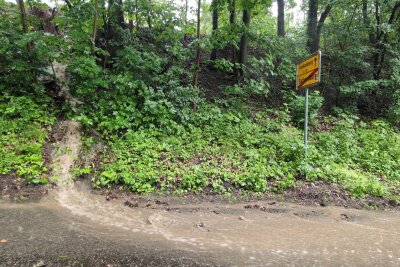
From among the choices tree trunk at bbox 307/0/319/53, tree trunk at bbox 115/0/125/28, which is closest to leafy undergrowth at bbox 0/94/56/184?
tree trunk at bbox 115/0/125/28

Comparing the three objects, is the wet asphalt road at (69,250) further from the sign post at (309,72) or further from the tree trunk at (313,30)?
the tree trunk at (313,30)

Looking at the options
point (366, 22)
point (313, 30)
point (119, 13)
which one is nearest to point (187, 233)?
point (119, 13)

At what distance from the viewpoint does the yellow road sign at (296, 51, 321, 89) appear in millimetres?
5742

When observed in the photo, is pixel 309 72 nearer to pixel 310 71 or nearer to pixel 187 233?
pixel 310 71

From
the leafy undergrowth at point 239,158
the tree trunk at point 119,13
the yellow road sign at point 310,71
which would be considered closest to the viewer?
the leafy undergrowth at point 239,158

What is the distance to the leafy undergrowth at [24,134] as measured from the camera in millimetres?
5125

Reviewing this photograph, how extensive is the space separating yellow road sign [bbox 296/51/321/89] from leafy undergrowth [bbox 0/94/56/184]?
5473 mm

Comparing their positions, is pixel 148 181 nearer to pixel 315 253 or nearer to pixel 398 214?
pixel 315 253

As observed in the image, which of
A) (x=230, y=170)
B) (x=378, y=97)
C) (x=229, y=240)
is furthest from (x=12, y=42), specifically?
(x=378, y=97)

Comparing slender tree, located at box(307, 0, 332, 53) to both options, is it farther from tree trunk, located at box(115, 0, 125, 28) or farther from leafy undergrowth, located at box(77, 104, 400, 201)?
tree trunk, located at box(115, 0, 125, 28)

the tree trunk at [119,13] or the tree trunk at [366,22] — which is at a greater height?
the tree trunk at [366,22]

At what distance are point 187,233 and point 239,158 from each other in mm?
3006

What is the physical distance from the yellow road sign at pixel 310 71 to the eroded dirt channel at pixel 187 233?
8.46ft

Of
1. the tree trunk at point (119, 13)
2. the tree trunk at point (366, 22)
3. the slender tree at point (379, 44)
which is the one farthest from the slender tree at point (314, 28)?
the tree trunk at point (119, 13)
